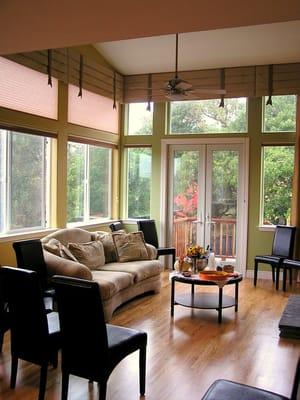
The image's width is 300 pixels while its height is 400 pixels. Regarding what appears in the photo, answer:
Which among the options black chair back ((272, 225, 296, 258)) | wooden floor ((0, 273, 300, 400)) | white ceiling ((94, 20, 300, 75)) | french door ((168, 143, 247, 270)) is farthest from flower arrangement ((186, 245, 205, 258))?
white ceiling ((94, 20, 300, 75))

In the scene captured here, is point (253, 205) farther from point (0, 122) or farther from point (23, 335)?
point (23, 335)

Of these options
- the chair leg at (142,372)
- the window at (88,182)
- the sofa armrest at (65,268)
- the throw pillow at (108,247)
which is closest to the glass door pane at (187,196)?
the window at (88,182)

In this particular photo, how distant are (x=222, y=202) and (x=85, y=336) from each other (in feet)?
16.4

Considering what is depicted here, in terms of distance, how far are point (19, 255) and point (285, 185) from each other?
176 inches

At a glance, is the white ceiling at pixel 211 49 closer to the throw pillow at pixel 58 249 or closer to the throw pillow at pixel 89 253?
the throw pillow at pixel 89 253

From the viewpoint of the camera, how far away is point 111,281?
4.84m

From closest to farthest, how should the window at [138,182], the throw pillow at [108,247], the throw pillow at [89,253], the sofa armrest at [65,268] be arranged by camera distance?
the sofa armrest at [65,268]
the throw pillow at [89,253]
the throw pillow at [108,247]
the window at [138,182]

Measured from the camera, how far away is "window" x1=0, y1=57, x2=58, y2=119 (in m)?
5.10

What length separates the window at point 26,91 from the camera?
5.10 meters

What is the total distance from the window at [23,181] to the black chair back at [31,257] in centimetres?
78

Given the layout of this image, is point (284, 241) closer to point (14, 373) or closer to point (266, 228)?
point (266, 228)

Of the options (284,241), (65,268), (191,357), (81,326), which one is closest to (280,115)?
(284,241)

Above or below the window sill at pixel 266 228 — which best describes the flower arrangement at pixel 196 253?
below

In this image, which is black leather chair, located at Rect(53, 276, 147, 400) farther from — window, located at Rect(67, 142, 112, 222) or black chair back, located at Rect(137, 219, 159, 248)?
black chair back, located at Rect(137, 219, 159, 248)
